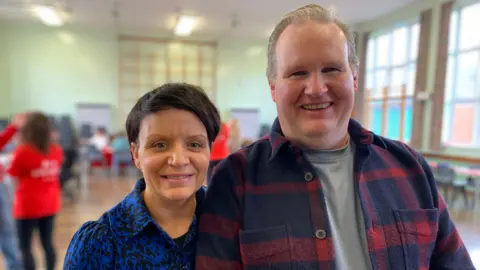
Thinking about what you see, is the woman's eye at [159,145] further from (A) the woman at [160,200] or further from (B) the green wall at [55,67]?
(B) the green wall at [55,67]

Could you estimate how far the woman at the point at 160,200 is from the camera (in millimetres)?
897

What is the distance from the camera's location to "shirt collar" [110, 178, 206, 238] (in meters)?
0.91

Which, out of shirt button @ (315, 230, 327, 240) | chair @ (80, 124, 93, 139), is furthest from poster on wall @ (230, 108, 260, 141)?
shirt button @ (315, 230, 327, 240)

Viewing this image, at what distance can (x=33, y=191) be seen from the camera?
254 cm

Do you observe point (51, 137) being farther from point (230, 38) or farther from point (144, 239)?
point (230, 38)

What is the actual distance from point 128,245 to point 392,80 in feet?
29.7

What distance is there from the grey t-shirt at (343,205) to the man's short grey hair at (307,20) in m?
0.27

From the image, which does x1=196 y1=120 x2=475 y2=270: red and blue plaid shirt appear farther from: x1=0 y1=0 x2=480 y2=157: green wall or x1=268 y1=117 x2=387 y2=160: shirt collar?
x1=0 y1=0 x2=480 y2=157: green wall

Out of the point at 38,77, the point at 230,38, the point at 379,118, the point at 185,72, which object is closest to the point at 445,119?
the point at 379,118

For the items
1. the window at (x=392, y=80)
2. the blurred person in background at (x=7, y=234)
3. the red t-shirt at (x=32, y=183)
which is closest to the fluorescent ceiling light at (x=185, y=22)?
the window at (x=392, y=80)

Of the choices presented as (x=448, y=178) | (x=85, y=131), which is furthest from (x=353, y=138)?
(x=85, y=131)

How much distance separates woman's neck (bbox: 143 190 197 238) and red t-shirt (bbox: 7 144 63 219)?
1993 millimetres

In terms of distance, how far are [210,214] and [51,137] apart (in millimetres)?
2305

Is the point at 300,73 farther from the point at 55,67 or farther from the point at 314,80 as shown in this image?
the point at 55,67
